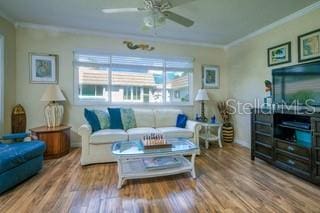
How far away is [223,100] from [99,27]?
3.47 metres

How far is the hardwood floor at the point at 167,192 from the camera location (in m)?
1.81

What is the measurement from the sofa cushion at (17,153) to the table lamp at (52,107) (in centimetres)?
87

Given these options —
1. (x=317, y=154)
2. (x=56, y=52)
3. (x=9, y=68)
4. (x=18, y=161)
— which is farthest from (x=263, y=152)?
(x=9, y=68)

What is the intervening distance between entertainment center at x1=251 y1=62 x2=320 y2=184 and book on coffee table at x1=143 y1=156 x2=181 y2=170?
1.49 metres

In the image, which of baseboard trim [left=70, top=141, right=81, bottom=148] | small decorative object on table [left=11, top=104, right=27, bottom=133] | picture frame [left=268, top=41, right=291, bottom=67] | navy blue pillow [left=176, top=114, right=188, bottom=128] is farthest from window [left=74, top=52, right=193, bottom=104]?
picture frame [left=268, top=41, right=291, bottom=67]

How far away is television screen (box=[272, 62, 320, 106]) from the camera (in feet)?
8.39

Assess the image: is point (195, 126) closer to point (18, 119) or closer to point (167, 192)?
point (167, 192)

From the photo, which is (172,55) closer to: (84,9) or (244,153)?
(84,9)

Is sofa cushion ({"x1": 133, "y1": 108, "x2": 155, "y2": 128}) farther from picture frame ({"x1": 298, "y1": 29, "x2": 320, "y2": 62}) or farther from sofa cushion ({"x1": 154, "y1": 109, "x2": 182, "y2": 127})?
picture frame ({"x1": 298, "y1": 29, "x2": 320, "y2": 62})

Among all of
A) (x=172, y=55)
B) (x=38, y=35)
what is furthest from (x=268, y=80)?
(x=38, y=35)

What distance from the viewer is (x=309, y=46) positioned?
283cm

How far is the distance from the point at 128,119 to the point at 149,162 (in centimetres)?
132

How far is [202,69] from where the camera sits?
470cm

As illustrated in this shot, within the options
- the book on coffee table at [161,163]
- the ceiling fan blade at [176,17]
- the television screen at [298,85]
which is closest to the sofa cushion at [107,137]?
the book on coffee table at [161,163]
